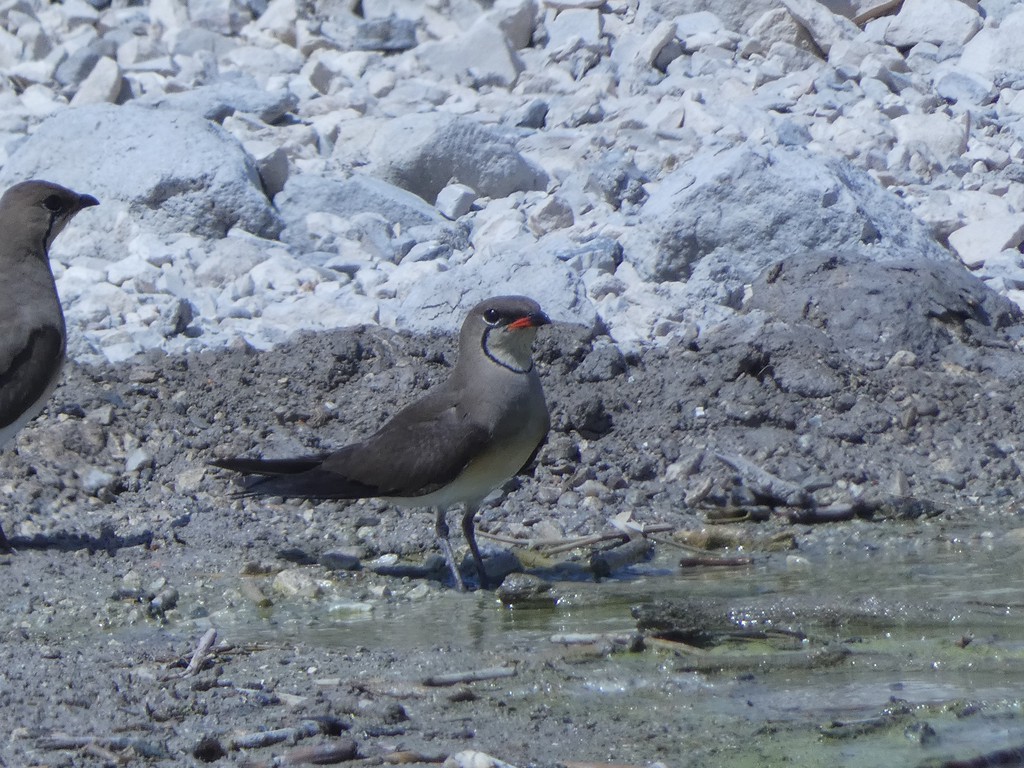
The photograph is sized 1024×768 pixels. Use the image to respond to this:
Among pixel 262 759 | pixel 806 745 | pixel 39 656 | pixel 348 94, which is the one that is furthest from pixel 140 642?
pixel 348 94

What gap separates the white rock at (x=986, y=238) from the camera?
9.66m

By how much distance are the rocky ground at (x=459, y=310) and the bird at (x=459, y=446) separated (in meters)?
0.33

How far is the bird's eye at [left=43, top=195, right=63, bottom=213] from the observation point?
7711 mm

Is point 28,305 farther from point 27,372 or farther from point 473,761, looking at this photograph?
point 473,761

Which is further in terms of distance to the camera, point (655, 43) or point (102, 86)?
point (655, 43)

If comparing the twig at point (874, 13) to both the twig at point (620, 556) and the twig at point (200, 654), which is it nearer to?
the twig at point (620, 556)

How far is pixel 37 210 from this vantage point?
7.67 meters

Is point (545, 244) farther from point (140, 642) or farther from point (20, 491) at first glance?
point (140, 642)

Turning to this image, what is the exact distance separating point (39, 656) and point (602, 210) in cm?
552

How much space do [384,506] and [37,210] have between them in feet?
6.91

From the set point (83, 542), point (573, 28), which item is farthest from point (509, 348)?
point (573, 28)

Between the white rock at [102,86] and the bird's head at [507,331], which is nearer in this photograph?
the bird's head at [507,331]

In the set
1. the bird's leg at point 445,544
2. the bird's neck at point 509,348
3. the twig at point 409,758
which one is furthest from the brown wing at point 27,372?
the twig at point 409,758

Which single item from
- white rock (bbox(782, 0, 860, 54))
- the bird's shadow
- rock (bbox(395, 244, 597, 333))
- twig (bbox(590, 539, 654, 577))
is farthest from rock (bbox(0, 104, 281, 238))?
white rock (bbox(782, 0, 860, 54))
